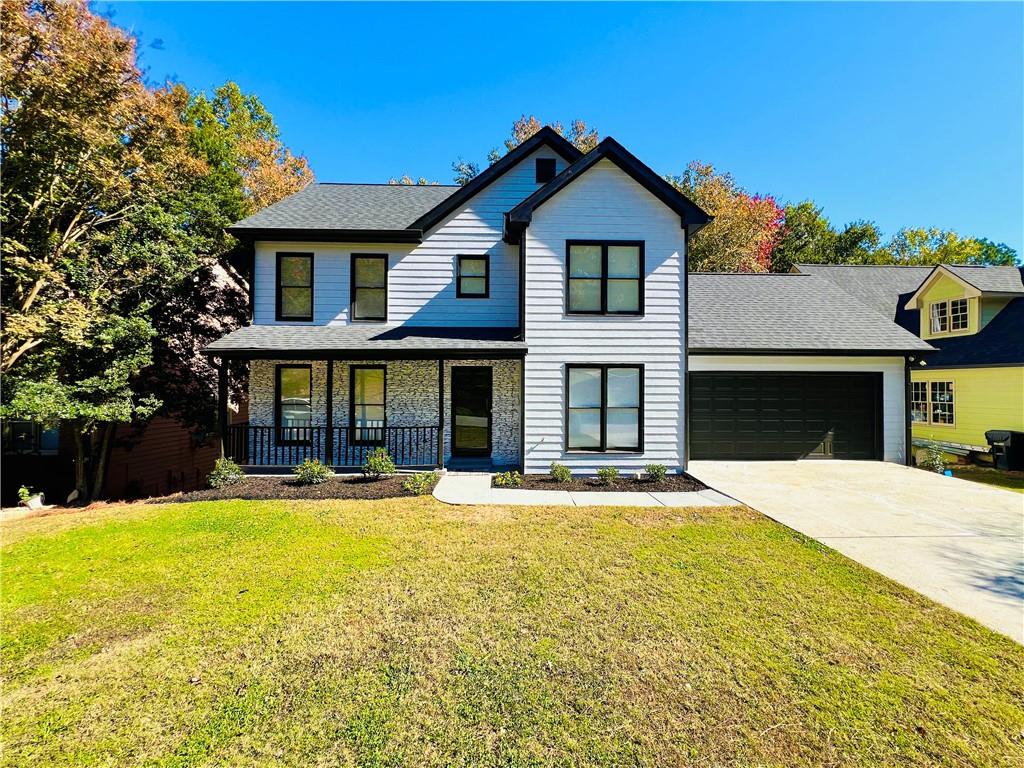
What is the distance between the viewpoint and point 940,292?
1591 centimetres

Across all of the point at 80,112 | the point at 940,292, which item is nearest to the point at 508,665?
the point at 80,112

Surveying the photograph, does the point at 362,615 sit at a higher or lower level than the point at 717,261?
lower

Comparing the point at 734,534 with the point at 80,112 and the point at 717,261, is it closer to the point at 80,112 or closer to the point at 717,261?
the point at 80,112

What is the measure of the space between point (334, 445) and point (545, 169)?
961 centimetres

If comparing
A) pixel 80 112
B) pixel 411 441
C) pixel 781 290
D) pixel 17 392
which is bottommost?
pixel 411 441

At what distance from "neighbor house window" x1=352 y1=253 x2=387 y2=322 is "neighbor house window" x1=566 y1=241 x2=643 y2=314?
5.15 metres

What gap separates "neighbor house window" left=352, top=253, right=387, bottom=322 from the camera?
11422 mm

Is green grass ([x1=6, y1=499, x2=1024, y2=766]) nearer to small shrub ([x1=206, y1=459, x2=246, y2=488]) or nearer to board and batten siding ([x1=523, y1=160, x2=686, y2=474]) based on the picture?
small shrub ([x1=206, y1=459, x2=246, y2=488])

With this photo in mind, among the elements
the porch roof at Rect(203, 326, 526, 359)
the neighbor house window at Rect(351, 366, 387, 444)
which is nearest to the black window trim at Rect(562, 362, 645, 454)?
the porch roof at Rect(203, 326, 526, 359)

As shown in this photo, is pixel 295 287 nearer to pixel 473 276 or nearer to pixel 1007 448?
pixel 473 276

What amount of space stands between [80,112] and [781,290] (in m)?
19.5

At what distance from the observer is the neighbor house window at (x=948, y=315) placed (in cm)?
1529

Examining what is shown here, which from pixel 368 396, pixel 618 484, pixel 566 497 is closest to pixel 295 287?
pixel 368 396

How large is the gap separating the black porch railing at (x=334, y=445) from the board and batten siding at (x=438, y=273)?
2947 mm
